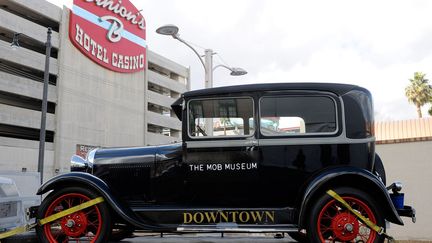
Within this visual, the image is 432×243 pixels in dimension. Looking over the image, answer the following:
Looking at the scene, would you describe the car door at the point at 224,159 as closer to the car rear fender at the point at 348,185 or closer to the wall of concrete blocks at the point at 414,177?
the car rear fender at the point at 348,185

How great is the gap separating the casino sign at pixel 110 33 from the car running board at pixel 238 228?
46.2 metres

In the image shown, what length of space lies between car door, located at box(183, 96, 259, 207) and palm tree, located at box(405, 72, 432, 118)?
154 feet

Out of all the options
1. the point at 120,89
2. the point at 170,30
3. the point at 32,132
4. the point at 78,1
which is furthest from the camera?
the point at 120,89

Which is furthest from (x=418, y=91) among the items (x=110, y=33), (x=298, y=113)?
(x=298, y=113)

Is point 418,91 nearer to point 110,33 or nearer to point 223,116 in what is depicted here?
point 110,33

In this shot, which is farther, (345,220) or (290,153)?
(290,153)

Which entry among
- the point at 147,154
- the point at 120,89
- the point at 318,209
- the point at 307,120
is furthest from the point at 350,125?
the point at 120,89

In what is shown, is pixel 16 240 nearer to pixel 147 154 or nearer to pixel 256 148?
pixel 147 154

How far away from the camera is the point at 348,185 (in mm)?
4875

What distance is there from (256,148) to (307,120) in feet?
2.31

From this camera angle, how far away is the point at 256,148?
498 cm

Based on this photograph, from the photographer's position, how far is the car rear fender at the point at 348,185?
15.4ft

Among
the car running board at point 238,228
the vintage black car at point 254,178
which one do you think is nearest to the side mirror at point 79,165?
the vintage black car at point 254,178

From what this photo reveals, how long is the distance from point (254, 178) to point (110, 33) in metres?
50.9
